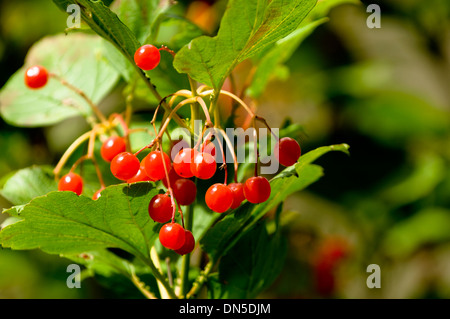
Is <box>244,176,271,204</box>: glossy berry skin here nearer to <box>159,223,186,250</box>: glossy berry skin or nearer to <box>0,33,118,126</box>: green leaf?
<box>159,223,186,250</box>: glossy berry skin

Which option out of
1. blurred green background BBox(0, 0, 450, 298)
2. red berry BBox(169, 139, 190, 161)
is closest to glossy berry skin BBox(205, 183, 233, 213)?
red berry BBox(169, 139, 190, 161)

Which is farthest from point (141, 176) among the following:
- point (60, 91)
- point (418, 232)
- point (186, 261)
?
point (418, 232)

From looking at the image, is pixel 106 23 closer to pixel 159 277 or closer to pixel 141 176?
pixel 141 176

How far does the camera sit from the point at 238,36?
574 millimetres

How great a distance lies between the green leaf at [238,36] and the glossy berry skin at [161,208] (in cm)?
15

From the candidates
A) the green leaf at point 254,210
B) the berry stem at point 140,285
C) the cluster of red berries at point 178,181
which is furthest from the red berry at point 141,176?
the berry stem at point 140,285

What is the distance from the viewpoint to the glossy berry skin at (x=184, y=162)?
61 centimetres

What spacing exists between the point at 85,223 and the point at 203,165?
182mm

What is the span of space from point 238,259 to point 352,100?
179 cm

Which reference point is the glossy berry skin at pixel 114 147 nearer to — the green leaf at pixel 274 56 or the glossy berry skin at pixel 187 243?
the glossy berry skin at pixel 187 243

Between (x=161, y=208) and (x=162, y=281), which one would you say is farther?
(x=162, y=281)

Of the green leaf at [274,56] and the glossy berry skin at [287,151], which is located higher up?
the green leaf at [274,56]

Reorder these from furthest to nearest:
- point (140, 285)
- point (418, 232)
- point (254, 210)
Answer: point (418, 232), point (140, 285), point (254, 210)
